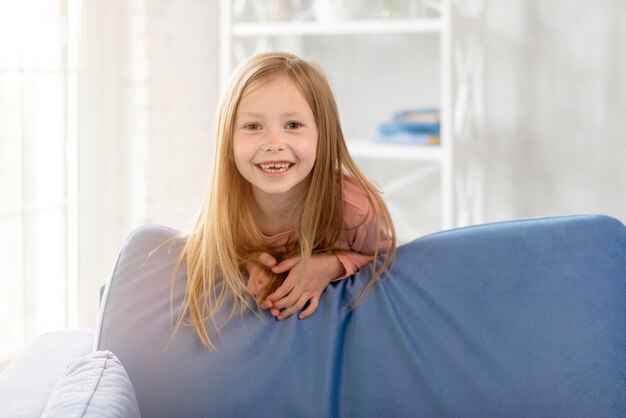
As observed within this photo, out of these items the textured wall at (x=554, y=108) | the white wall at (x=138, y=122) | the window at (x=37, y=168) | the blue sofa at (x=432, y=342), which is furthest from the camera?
the white wall at (x=138, y=122)

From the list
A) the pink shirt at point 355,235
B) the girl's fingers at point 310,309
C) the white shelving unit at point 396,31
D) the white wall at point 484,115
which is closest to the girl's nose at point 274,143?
the pink shirt at point 355,235

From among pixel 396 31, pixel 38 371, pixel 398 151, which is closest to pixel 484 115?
pixel 398 151

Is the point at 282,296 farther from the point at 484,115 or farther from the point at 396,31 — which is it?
the point at 484,115

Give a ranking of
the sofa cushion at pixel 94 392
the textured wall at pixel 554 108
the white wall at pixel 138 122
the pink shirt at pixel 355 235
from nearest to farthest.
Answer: the sofa cushion at pixel 94 392 < the pink shirt at pixel 355 235 < the textured wall at pixel 554 108 < the white wall at pixel 138 122

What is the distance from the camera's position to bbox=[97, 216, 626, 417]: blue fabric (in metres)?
1.56

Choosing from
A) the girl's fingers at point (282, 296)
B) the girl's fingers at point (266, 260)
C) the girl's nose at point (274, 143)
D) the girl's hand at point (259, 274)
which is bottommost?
the girl's fingers at point (282, 296)

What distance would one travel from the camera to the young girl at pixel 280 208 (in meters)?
1.68

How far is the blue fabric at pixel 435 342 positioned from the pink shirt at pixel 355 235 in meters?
0.09

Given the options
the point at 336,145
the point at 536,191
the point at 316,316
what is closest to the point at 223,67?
Result: the point at 536,191

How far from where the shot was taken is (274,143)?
1.70 m

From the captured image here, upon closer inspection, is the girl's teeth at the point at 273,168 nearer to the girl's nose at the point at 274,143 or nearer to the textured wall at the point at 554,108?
the girl's nose at the point at 274,143

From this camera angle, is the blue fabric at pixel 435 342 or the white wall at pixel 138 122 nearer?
the blue fabric at pixel 435 342

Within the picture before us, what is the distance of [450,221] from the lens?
3.05 m

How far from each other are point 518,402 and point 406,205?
7.10ft
